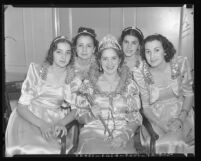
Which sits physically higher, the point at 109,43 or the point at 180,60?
the point at 109,43

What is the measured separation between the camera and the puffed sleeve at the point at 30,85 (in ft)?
7.29

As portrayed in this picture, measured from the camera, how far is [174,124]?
7.29 feet

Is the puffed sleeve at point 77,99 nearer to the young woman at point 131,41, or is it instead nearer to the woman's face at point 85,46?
the woman's face at point 85,46

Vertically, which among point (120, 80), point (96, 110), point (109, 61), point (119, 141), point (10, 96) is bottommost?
point (119, 141)

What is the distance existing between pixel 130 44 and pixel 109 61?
0.62 feet

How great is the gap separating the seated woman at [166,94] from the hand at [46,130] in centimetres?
66

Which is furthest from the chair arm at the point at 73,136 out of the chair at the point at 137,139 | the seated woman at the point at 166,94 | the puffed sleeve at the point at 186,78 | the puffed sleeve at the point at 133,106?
the puffed sleeve at the point at 186,78

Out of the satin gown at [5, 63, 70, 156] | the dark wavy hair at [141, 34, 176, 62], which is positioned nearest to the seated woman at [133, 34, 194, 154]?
the dark wavy hair at [141, 34, 176, 62]

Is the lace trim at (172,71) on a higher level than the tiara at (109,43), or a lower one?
lower

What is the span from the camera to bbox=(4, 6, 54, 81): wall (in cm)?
222

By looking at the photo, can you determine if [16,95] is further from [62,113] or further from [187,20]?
[187,20]

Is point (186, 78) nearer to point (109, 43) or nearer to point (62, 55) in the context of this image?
point (109, 43)

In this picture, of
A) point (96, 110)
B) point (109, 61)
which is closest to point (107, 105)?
point (96, 110)
